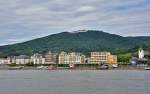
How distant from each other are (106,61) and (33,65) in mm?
26989

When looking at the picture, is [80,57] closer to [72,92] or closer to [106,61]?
[106,61]

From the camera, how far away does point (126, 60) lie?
17350cm

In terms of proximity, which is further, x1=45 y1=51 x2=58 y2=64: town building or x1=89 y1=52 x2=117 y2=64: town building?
x1=45 y1=51 x2=58 y2=64: town building

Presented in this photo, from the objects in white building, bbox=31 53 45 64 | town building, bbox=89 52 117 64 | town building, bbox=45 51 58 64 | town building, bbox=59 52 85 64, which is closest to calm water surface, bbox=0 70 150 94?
town building, bbox=89 52 117 64

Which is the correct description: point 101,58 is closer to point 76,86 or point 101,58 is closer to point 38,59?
point 38,59

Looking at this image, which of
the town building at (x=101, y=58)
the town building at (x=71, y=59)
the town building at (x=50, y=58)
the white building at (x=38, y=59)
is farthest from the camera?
the white building at (x=38, y=59)

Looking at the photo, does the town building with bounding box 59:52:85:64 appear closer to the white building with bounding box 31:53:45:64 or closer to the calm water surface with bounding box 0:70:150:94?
the white building with bounding box 31:53:45:64

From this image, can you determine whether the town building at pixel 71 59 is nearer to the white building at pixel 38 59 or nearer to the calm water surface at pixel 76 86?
the white building at pixel 38 59

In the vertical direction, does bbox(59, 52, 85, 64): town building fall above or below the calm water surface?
above

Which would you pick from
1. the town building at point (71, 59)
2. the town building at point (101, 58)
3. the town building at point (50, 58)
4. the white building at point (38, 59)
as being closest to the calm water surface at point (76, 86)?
the town building at point (101, 58)

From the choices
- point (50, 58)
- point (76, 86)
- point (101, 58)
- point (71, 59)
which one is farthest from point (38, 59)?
point (76, 86)

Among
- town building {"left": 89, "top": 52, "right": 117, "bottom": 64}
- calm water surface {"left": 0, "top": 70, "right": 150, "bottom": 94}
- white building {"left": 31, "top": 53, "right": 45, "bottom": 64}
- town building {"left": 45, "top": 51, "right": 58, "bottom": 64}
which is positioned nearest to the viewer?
calm water surface {"left": 0, "top": 70, "right": 150, "bottom": 94}

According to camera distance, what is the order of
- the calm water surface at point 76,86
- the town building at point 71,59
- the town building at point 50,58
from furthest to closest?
the town building at point 50,58
the town building at point 71,59
the calm water surface at point 76,86

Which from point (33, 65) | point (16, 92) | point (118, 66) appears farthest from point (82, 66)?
point (16, 92)
